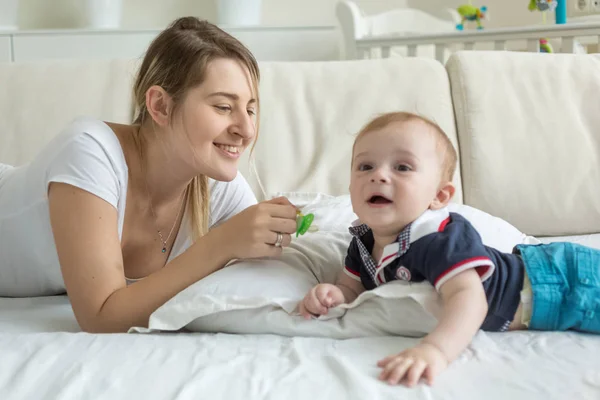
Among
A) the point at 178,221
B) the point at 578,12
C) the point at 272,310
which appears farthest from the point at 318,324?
the point at 578,12

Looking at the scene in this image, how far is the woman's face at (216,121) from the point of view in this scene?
49.4 inches

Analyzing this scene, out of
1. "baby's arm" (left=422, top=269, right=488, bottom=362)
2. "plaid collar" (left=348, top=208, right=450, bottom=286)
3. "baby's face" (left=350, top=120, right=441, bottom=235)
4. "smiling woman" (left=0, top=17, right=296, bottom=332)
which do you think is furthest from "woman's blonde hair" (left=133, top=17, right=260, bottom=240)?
"baby's arm" (left=422, top=269, right=488, bottom=362)

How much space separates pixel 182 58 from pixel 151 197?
0.30 m

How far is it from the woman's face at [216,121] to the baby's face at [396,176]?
270 millimetres

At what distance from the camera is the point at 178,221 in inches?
57.6

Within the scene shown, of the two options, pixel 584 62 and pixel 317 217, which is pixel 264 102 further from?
pixel 584 62

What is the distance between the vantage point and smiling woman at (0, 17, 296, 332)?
1.14 metres

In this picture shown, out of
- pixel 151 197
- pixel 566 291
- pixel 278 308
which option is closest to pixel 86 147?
pixel 151 197

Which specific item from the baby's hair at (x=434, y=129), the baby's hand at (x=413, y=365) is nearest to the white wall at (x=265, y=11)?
the baby's hair at (x=434, y=129)

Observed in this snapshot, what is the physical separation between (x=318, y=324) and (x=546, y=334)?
1.14 feet

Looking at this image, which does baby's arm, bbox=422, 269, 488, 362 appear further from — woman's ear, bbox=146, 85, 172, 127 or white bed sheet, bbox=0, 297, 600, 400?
woman's ear, bbox=146, 85, 172, 127

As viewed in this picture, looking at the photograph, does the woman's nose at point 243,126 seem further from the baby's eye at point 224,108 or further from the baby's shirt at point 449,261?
the baby's shirt at point 449,261

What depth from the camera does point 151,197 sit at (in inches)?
55.7

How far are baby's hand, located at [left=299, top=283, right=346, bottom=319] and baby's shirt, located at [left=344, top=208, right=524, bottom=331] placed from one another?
8 cm
